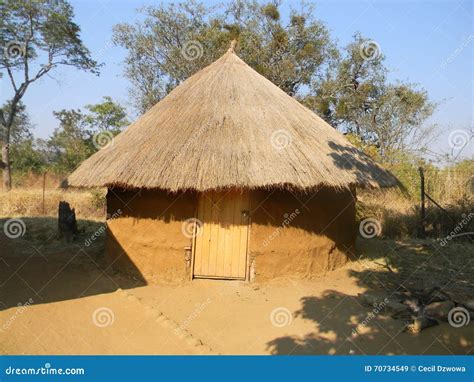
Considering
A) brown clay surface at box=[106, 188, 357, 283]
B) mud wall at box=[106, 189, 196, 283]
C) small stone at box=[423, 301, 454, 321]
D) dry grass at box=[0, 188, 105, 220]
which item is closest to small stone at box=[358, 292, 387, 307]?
small stone at box=[423, 301, 454, 321]

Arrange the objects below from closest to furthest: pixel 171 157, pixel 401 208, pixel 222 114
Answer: pixel 171 157, pixel 222 114, pixel 401 208

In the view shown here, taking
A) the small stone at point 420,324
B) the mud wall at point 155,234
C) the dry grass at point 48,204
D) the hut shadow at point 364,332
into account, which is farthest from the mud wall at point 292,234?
the dry grass at point 48,204

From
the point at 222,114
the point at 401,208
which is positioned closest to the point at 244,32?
the point at 401,208

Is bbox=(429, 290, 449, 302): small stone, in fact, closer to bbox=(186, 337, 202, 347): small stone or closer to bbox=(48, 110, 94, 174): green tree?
bbox=(186, 337, 202, 347): small stone

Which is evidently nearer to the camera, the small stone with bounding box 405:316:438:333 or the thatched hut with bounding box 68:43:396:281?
the small stone with bounding box 405:316:438:333

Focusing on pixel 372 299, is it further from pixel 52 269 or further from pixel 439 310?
pixel 52 269

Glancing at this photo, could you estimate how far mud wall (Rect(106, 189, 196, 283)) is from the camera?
731 centimetres

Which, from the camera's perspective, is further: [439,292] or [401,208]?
[401,208]

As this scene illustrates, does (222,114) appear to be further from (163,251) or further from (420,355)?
(420,355)

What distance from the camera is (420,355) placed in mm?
4730

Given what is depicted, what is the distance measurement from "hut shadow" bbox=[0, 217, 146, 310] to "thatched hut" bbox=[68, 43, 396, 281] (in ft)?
1.69

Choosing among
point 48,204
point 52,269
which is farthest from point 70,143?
point 52,269

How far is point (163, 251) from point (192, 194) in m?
1.18

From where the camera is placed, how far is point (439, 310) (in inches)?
222
